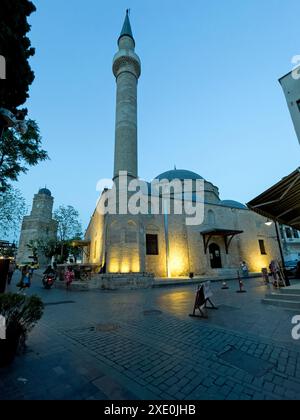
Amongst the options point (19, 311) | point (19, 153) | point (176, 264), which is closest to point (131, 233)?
point (176, 264)

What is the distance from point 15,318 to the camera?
3500mm

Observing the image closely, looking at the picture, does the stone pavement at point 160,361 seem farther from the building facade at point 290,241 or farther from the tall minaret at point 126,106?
the building facade at point 290,241

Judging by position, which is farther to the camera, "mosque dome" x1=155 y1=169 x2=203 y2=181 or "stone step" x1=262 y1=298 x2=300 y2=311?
"mosque dome" x1=155 y1=169 x2=203 y2=181

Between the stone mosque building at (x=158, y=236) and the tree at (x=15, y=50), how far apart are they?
1501 centimetres

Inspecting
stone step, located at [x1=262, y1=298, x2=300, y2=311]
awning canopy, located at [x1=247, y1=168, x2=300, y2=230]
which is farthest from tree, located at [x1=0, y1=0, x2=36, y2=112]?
stone step, located at [x1=262, y1=298, x2=300, y2=311]

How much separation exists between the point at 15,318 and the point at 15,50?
18.4 ft

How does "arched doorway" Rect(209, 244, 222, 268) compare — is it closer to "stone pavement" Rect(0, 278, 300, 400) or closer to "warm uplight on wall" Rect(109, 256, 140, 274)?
"warm uplight on wall" Rect(109, 256, 140, 274)

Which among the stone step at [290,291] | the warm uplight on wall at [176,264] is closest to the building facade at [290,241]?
the warm uplight on wall at [176,264]

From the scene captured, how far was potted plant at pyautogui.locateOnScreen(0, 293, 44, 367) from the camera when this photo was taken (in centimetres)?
317

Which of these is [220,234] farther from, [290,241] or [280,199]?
[290,241]

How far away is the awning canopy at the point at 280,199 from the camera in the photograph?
23.7 ft

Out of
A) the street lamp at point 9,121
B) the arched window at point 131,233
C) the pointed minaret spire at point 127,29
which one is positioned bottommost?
the street lamp at point 9,121

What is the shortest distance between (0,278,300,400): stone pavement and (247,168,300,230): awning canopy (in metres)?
4.57
